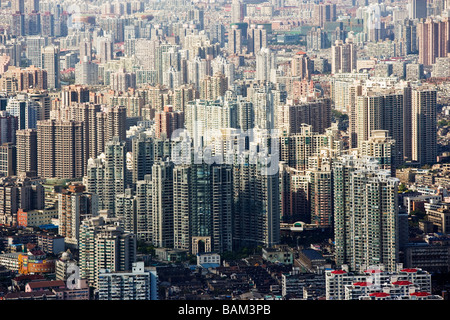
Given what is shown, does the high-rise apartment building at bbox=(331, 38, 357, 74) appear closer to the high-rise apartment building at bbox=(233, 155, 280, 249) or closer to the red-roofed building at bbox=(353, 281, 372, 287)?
the high-rise apartment building at bbox=(233, 155, 280, 249)

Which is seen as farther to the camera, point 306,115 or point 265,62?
point 265,62

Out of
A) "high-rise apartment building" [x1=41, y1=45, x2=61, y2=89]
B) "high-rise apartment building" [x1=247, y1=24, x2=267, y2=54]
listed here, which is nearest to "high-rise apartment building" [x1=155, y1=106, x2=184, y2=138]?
"high-rise apartment building" [x1=247, y1=24, x2=267, y2=54]

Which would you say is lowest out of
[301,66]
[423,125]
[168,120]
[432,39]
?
[423,125]

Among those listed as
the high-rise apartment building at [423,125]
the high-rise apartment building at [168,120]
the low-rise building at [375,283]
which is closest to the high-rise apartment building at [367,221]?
the low-rise building at [375,283]

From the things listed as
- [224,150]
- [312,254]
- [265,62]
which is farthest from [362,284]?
[265,62]

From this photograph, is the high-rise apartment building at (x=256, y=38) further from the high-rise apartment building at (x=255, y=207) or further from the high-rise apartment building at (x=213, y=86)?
the high-rise apartment building at (x=255, y=207)

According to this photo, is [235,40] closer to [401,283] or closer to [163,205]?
[163,205]
